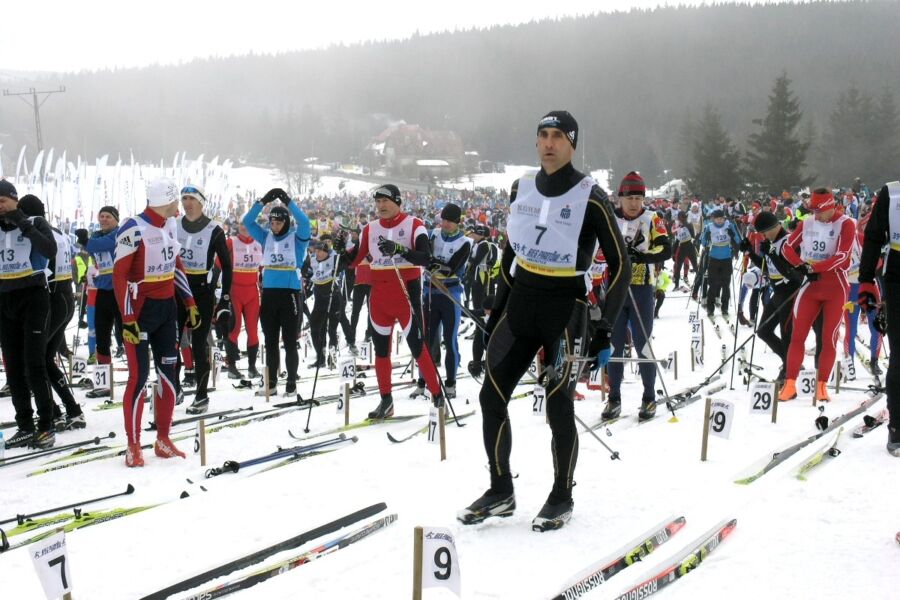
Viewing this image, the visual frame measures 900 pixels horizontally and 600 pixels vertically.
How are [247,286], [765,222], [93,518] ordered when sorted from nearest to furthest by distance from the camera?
1. [93,518]
2. [765,222]
3. [247,286]

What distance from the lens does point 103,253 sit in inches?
400

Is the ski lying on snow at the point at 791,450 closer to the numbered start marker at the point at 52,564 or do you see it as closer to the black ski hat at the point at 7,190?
the numbered start marker at the point at 52,564

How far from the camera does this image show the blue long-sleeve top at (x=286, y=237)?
29.3 ft

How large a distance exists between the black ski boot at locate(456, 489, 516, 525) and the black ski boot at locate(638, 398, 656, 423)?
3033mm

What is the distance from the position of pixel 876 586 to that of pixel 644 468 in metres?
2.04

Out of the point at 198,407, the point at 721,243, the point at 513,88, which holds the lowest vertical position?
the point at 198,407

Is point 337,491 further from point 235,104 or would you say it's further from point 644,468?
point 235,104

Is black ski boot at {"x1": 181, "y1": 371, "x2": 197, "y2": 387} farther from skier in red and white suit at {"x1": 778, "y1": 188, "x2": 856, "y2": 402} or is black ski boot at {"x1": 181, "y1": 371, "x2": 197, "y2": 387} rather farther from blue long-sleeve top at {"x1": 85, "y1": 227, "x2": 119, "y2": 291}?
skier in red and white suit at {"x1": 778, "y1": 188, "x2": 856, "y2": 402}

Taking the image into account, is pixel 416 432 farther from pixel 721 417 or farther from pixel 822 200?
pixel 822 200

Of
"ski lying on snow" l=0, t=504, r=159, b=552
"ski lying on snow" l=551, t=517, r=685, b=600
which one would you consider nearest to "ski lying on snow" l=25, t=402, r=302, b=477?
"ski lying on snow" l=0, t=504, r=159, b=552

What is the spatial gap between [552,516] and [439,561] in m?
1.15

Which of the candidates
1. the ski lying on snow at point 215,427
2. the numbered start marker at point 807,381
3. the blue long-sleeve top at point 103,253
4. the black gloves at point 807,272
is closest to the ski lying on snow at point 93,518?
the ski lying on snow at point 215,427

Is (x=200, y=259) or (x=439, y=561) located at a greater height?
(x=200, y=259)

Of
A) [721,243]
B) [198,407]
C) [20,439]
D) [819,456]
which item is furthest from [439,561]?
[721,243]
